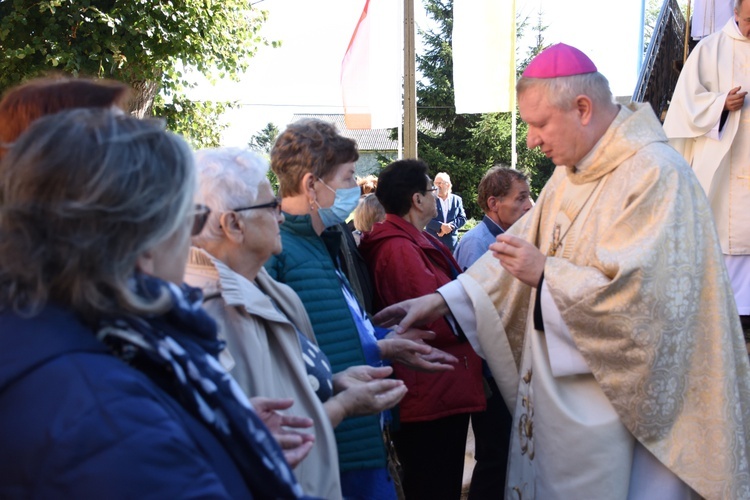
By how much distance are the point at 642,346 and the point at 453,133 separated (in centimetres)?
2820

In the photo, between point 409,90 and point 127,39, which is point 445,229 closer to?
point 409,90

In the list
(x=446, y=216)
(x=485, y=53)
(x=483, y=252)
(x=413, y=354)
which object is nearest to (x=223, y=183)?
(x=413, y=354)

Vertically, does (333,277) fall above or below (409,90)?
below

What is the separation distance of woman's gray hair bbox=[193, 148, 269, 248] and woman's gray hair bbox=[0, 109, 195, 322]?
3.24 feet

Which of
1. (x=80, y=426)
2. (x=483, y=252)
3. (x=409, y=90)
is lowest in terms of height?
(x=483, y=252)

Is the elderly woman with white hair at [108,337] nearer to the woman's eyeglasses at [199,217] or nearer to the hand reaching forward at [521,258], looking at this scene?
the woman's eyeglasses at [199,217]

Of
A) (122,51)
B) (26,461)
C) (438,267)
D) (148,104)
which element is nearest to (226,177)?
(26,461)

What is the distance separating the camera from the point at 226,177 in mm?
2289

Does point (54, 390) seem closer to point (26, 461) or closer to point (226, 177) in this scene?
point (26, 461)

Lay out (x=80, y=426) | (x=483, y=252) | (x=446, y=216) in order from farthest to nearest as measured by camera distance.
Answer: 1. (x=446, y=216)
2. (x=483, y=252)
3. (x=80, y=426)

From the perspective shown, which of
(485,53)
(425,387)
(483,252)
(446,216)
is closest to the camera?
(425,387)

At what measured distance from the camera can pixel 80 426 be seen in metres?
1.09

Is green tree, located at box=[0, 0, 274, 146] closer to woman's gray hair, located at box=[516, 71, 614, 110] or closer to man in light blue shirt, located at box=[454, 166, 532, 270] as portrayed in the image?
man in light blue shirt, located at box=[454, 166, 532, 270]

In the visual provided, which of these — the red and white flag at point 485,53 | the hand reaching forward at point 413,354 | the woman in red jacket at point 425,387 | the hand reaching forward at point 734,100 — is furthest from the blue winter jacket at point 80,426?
the red and white flag at point 485,53
